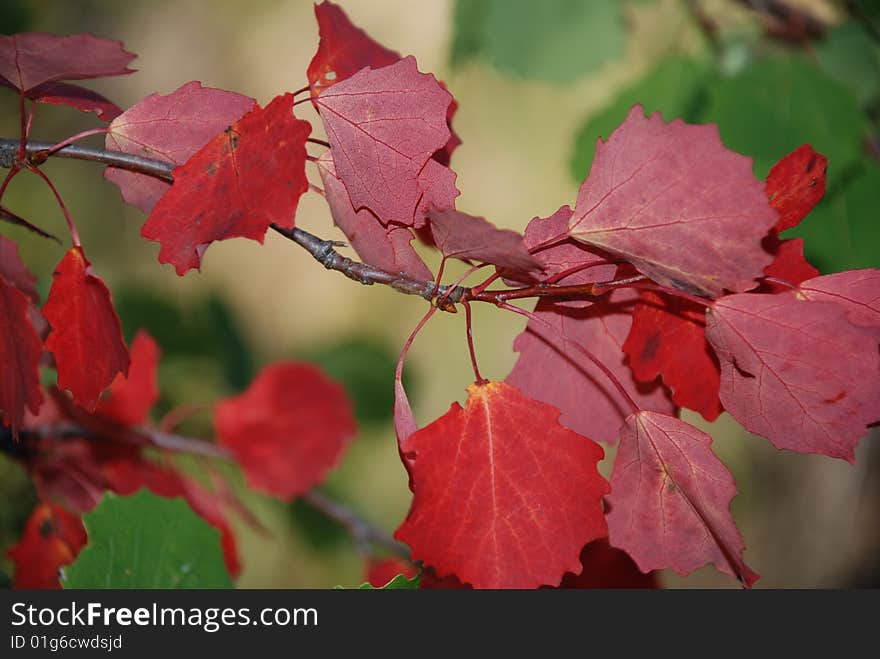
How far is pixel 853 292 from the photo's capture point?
0.35 metres

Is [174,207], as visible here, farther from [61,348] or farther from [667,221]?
[667,221]

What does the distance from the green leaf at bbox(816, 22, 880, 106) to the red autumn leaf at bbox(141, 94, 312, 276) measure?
0.82m

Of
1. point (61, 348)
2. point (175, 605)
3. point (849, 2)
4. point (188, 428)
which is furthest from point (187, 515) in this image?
point (849, 2)

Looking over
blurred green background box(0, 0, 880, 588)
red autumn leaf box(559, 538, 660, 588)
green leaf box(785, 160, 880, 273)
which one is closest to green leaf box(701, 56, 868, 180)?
green leaf box(785, 160, 880, 273)

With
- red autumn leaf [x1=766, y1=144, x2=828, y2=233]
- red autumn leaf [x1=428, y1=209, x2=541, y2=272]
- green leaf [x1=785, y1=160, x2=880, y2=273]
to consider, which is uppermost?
green leaf [x1=785, y1=160, x2=880, y2=273]

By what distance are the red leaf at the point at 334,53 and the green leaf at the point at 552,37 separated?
582 mm

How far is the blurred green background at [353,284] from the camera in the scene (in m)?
1.12

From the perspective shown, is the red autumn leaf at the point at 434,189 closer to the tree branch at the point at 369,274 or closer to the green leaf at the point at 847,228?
the tree branch at the point at 369,274

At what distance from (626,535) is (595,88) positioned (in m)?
1.05

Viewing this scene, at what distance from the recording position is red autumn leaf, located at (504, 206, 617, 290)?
0.36 m

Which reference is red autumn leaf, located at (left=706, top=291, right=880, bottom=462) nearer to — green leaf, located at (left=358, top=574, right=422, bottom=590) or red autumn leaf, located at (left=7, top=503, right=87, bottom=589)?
green leaf, located at (left=358, top=574, right=422, bottom=590)

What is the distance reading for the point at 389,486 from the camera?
4.21ft

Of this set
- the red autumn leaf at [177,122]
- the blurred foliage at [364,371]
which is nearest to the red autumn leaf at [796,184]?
the red autumn leaf at [177,122]

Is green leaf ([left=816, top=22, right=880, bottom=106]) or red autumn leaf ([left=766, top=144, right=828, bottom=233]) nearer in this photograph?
red autumn leaf ([left=766, top=144, right=828, bottom=233])
